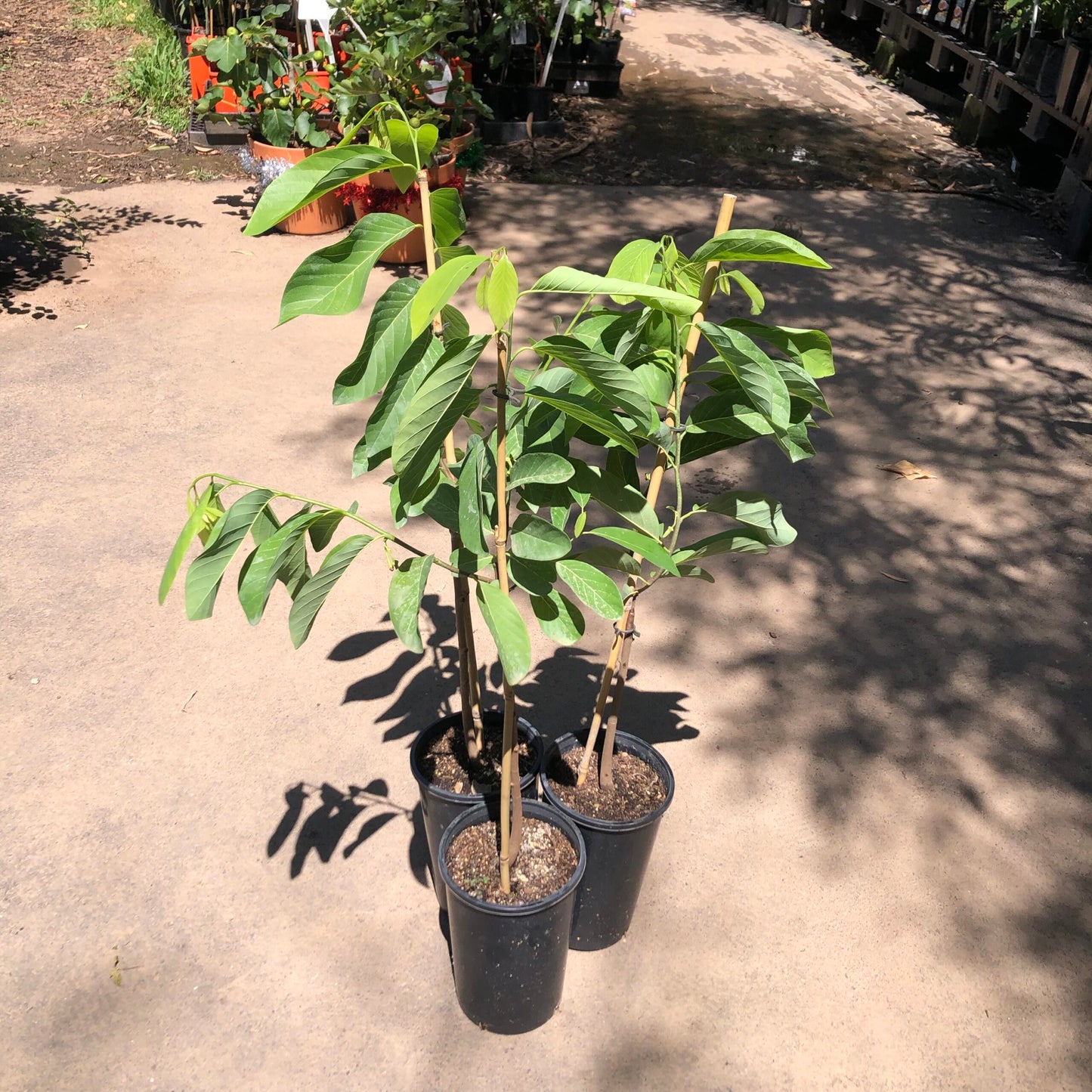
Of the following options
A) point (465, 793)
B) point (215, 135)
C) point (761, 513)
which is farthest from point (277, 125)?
point (761, 513)

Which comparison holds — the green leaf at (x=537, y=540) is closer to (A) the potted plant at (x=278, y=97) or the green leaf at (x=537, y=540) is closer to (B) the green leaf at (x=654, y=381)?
(B) the green leaf at (x=654, y=381)

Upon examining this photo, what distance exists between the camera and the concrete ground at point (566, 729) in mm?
2238

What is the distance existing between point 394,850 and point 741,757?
109 centimetres

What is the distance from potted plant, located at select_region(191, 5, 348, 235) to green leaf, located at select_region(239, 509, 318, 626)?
4895mm

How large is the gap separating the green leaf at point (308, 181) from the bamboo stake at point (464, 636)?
0.77 ft

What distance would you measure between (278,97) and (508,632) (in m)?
5.53

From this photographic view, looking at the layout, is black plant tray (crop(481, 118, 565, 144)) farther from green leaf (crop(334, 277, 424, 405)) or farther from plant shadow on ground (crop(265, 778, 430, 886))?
green leaf (crop(334, 277, 424, 405))

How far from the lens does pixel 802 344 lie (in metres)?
1.62

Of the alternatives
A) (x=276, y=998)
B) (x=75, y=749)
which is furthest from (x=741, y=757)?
(x=75, y=749)

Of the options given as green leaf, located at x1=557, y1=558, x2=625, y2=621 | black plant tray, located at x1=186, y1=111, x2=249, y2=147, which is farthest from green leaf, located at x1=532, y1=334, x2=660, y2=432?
black plant tray, located at x1=186, y1=111, x2=249, y2=147

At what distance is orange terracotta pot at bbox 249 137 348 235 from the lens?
19.7 feet

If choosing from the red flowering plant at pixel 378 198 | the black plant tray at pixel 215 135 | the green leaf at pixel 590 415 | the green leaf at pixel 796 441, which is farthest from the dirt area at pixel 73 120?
the green leaf at pixel 590 415

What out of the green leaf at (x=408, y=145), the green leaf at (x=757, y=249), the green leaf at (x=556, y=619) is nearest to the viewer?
the green leaf at (x=757, y=249)

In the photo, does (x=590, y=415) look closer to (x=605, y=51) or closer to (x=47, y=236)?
(x=47, y=236)
